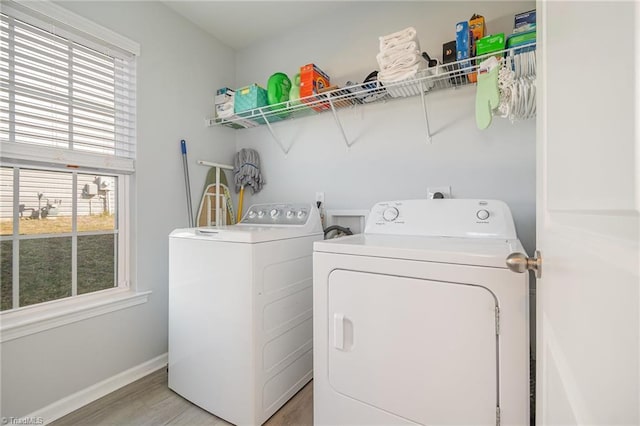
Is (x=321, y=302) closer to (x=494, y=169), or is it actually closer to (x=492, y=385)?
(x=492, y=385)

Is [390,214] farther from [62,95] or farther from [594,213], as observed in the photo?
[62,95]

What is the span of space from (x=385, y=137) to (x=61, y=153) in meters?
2.02

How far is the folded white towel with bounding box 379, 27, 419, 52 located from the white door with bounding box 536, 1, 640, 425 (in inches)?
49.5

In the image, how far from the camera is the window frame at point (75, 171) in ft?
4.92

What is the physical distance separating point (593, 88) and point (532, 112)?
4.38ft

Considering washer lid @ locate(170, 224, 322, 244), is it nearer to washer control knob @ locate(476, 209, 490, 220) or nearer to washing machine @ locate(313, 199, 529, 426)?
washing machine @ locate(313, 199, 529, 426)

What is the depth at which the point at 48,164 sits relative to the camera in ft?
5.34

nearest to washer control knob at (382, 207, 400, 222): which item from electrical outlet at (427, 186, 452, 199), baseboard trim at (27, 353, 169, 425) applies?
electrical outlet at (427, 186, 452, 199)

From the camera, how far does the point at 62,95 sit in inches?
66.2

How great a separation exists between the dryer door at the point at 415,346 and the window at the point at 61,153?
1.63 meters

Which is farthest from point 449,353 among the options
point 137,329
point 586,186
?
point 137,329

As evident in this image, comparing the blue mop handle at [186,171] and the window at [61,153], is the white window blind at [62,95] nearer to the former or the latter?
the window at [61,153]

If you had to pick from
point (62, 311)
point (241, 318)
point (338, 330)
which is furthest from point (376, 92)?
point (62, 311)

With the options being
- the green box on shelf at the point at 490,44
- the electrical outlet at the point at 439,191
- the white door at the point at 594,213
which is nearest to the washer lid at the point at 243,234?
the electrical outlet at the point at 439,191
